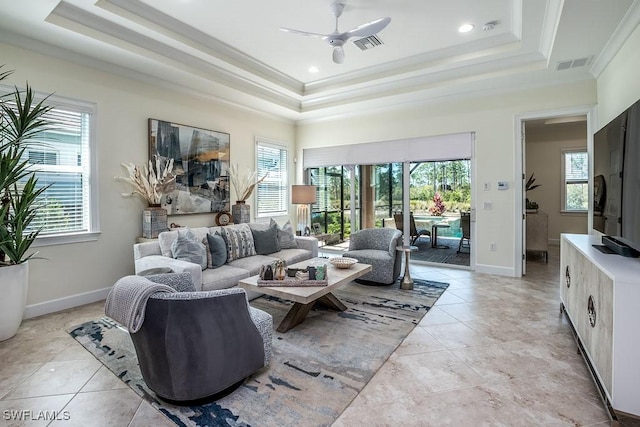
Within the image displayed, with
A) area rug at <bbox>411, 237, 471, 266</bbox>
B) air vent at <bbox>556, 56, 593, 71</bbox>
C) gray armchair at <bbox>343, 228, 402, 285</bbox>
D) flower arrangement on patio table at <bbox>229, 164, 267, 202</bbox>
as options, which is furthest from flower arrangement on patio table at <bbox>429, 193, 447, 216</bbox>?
flower arrangement on patio table at <bbox>229, 164, 267, 202</bbox>

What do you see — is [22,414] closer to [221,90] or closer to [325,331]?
[325,331]

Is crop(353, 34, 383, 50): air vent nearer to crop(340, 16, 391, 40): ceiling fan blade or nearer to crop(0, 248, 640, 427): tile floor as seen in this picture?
crop(340, 16, 391, 40): ceiling fan blade

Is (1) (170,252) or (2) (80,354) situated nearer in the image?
(2) (80,354)

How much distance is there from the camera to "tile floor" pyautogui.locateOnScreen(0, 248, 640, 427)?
6.09 feet

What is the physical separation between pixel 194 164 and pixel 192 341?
3.55 metres

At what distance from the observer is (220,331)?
75.6 inches

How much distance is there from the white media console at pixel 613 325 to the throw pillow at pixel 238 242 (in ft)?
11.6

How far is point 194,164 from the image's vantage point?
15.9 feet

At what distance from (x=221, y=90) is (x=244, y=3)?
1.82 m

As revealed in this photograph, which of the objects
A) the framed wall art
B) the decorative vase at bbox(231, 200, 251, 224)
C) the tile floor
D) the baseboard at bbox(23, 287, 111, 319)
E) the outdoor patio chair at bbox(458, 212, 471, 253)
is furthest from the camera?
the outdoor patio chair at bbox(458, 212, 471, 253)

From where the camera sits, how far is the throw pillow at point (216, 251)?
386 cm

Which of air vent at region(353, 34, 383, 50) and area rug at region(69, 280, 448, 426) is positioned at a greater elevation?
air vent at region(353, 34, 383, 50)

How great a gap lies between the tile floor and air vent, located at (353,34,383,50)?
10.6ft


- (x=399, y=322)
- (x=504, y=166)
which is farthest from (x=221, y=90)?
(x=504, y=166)
